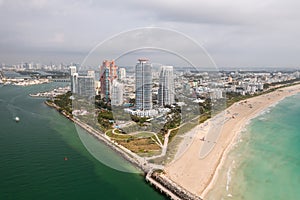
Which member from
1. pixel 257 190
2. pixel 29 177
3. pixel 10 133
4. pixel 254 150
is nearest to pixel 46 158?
pixel 29 177

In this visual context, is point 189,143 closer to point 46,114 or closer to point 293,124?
point 293,124

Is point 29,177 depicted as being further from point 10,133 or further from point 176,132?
point 176,132

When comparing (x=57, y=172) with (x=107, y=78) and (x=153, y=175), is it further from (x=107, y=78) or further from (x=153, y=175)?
(x=107, y=78)

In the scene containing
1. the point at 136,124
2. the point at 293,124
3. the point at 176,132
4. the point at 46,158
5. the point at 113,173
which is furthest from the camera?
the point at 293,124

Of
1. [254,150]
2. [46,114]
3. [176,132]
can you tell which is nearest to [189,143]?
[176,132]

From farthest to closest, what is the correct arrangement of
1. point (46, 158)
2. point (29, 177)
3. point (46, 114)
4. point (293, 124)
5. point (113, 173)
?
1. point (46, 114)
2. point (293, 124)
3. point (46, 158)
4. point (113, 173)
5. point (29, 177)

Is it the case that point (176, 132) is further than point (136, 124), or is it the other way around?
point (136, 124)
